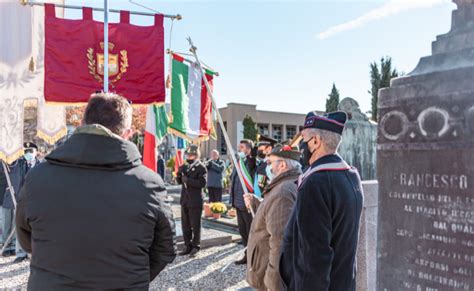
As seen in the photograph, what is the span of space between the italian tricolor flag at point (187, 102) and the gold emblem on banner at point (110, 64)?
85cm

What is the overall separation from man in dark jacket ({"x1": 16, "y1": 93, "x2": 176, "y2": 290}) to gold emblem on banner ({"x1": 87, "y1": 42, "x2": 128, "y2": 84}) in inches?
177

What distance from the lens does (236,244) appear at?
323 inches

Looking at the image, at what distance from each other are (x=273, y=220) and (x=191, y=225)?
451cm

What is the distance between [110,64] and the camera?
612cm

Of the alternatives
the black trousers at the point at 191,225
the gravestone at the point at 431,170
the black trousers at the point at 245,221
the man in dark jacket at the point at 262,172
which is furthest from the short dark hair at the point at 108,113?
the black trousers at the point at 191,225

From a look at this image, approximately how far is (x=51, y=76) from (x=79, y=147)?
4.48 meters

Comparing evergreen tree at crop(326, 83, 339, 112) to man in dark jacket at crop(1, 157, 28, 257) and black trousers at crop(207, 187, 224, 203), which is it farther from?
man in dark jacket at crop(1, 157, 28, 257)

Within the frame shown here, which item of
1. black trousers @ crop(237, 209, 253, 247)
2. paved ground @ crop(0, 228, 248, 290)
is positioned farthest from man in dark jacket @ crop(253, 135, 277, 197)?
paved ground @ crop(0, 228, 248, 290)

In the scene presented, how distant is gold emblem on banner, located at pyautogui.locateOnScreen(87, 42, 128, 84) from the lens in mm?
6001

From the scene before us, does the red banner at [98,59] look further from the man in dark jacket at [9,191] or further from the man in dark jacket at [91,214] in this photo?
the man in dark jacket at [91,214]

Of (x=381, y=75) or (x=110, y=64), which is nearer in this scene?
(x=110, y=64)

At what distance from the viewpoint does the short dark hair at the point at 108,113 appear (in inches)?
76.4

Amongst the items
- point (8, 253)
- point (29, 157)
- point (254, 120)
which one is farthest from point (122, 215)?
point (254, 120)

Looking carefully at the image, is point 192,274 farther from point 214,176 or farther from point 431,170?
point 214,176
